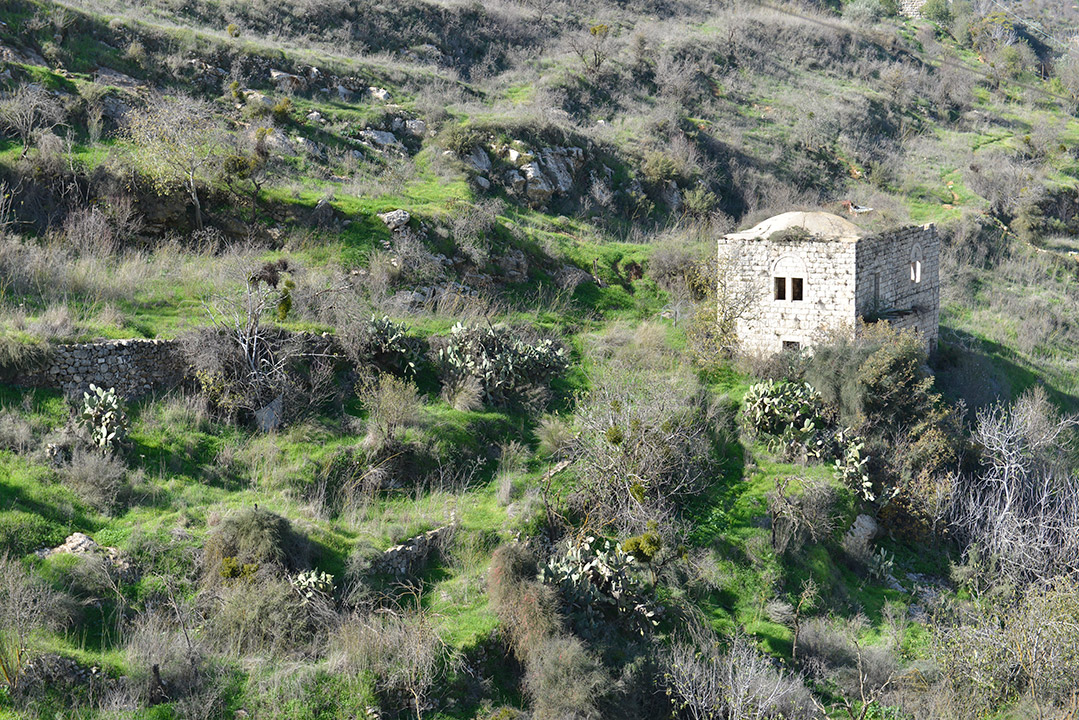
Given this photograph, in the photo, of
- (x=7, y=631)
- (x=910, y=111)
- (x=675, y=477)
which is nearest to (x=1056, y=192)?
(x=910, y=111)

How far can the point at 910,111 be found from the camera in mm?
37844

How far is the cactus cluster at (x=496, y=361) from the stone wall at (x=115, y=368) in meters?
4.70

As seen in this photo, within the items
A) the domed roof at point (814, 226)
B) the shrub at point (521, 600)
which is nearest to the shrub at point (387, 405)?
the shrub at point (521, 600)

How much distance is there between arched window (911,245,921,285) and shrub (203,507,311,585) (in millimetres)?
15540

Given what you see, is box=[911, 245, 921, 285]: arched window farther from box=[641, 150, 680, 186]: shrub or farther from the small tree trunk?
the small tree trunk

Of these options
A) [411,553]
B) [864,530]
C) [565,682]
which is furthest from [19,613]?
[864,530]

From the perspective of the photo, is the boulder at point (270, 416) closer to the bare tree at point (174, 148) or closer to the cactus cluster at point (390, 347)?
the cactus cluster at point (390, 347)

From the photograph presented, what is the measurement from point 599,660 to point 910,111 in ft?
113

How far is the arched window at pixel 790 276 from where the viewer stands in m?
18.9

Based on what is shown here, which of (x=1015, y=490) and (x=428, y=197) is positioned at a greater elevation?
(x=428, y=197)

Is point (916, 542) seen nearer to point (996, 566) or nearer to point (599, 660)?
point (996, 566)

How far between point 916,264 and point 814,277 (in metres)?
3.23

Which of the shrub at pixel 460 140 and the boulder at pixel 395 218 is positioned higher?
the shrub at pixel 460 140

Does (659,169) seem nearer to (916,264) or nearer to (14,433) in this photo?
(916,264)
